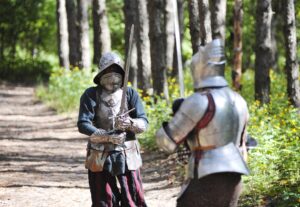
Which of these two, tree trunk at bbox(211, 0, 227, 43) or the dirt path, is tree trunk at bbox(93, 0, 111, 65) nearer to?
the dirt path

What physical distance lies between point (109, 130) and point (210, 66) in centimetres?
178

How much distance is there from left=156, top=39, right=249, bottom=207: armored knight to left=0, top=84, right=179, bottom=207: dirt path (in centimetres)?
396

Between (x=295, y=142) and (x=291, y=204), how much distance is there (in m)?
1.34

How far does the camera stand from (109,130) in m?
5.92

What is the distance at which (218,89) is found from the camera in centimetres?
442

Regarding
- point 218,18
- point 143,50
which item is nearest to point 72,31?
point 143,50

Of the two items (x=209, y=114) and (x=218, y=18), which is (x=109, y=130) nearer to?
(x=209, y=114)

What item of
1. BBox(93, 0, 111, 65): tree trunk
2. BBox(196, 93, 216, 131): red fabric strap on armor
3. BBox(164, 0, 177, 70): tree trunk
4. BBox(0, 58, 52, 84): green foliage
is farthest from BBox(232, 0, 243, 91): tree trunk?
BBox(0, 58, 52, 84): green foliage

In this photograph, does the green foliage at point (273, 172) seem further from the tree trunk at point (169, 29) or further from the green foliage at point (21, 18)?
the green foliage at point (21, 18)

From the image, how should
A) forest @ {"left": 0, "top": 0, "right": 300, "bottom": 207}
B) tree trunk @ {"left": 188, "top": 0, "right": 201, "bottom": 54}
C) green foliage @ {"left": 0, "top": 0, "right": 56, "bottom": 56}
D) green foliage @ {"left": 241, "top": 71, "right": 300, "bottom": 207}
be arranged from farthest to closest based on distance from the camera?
green foliage @ {"left": 0, "top": 0, "right": 56, "bottom": 56} → tree trunk @ {"left": 188, "top": 0, "right": 201, "bottom": 54} → forest @ {"left": 0, "top": 0, "right": 300, "bottom": 207} → green foliage @ {"left": 241, "top": 71, "right": 300, "bottom": 207}

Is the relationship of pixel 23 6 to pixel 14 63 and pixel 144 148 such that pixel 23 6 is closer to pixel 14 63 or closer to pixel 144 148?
pixel 14 63

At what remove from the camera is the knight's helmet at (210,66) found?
14.5 feet

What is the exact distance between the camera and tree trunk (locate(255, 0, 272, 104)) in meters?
13.4

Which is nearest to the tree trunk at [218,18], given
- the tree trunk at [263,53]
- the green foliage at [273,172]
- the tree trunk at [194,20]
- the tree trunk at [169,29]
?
the tree trunk at [194,20]
